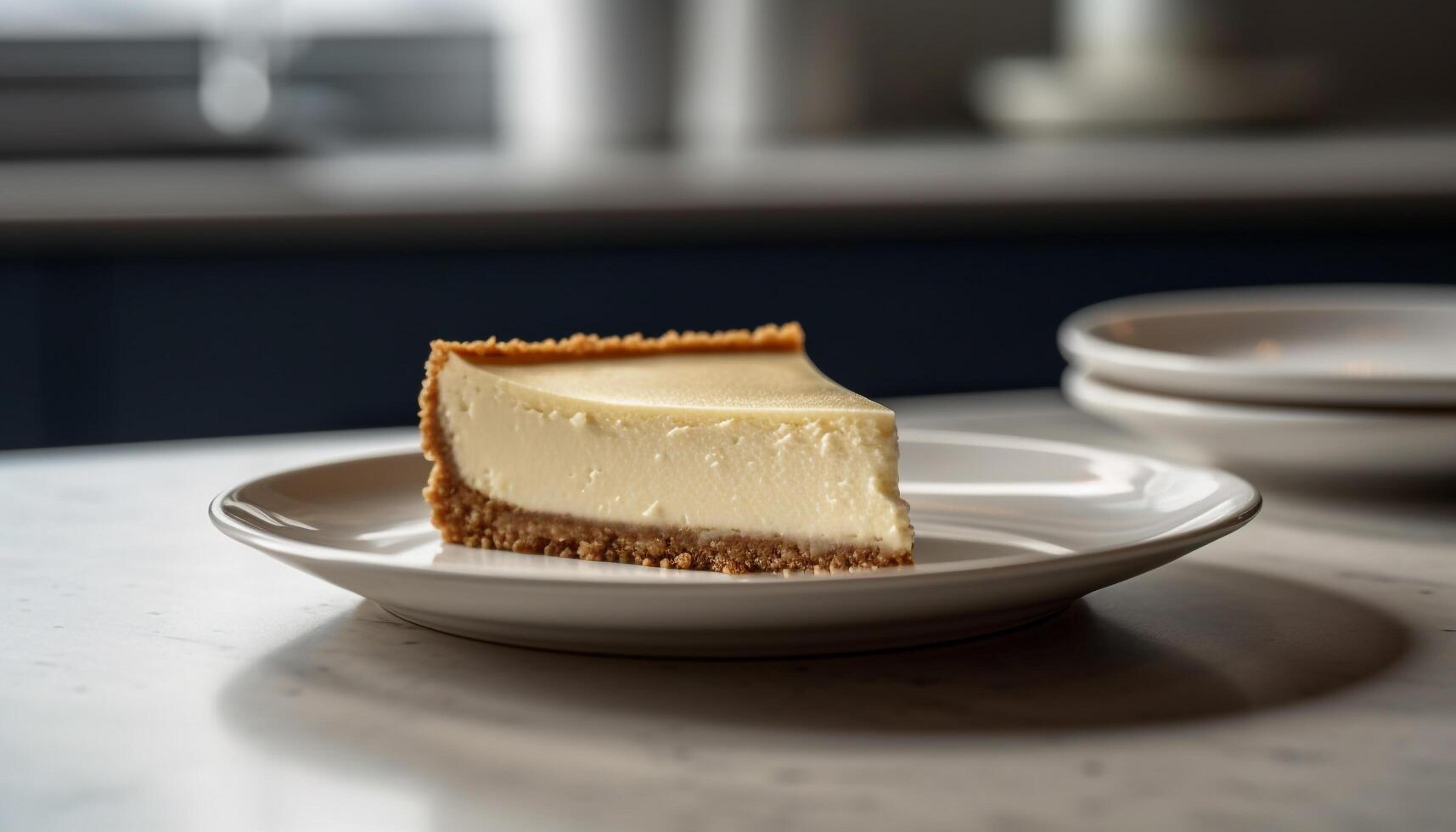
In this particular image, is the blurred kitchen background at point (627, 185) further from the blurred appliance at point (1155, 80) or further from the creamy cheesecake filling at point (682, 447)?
the creamy cheesecake filling at point (682, 447)

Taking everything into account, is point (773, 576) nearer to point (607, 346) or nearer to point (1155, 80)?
point (607, 346)

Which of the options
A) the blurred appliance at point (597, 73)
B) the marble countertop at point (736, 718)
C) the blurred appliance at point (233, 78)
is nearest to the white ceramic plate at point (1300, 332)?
the marble countertop at point (736, 718)

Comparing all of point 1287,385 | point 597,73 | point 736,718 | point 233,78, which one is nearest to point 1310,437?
point 1287,385

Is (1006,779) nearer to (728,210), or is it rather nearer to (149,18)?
(728,210)

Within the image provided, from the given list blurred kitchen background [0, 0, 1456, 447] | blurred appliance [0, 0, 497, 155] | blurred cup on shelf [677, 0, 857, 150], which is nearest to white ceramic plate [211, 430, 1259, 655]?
blurred kitchen background [0, 0, 1456, 447]

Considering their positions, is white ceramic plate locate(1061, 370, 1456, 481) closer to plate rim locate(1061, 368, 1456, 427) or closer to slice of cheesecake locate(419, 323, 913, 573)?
plate rim locate(1061, 368, 1456, 427)
